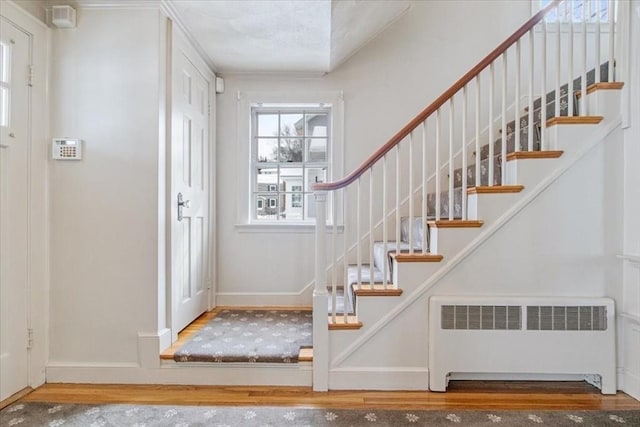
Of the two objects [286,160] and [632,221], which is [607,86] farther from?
[286,160]

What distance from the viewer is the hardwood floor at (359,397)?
79.1 inches

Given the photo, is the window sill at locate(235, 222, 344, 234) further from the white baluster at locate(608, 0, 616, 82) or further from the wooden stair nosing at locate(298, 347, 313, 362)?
the white baluster at locate(608, 0, 616, 82)

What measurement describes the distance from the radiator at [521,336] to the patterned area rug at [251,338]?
0.84m

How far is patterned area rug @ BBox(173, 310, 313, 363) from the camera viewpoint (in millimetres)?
2221

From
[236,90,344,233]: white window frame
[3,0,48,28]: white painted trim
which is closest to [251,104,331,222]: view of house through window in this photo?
[236,90,344,233]: white window frame

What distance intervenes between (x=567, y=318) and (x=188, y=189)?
2.65m

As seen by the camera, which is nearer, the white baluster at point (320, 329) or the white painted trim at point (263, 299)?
the white baluster at point (320, 329)

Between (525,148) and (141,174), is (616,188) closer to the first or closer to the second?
(525,148)

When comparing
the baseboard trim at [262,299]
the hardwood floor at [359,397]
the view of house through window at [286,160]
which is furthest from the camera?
the view of house through window at [286,160]

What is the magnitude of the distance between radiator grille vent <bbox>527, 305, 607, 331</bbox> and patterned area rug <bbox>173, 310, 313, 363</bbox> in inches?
53.9

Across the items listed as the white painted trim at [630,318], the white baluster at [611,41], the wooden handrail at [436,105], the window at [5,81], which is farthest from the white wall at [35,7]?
the white painted trim at [630,318]

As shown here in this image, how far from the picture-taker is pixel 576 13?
359 cm

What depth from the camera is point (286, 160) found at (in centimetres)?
353

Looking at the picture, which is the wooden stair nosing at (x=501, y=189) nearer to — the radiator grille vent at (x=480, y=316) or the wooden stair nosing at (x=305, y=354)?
the radiator grille vent at (x=480, y=316)
